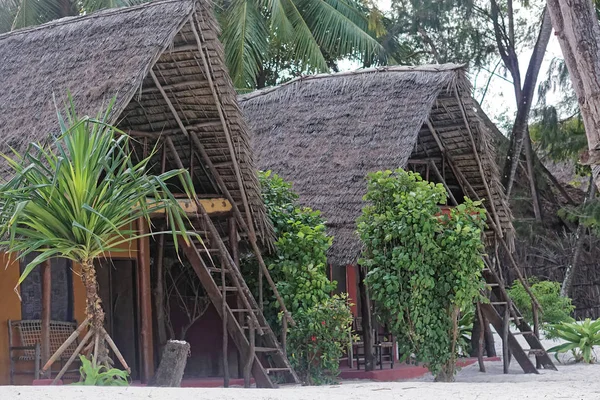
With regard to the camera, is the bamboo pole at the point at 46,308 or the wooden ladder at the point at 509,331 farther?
the wooden ladder at the point at 509,331

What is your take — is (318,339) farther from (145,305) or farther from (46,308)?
(46,308)

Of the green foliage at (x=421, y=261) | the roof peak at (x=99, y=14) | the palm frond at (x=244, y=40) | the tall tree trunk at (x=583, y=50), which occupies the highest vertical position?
the palm frond at (x=244, y=40)

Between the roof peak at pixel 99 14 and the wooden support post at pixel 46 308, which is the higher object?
the roof peak at pixel 99 14

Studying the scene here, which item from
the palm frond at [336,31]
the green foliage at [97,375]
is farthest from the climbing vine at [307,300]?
the palm frond at [336,31]

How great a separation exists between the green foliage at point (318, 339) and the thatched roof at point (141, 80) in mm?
1012

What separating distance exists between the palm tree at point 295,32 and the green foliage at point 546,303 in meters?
6.25

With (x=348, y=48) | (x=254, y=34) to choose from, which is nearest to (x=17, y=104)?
(x=254, y=34)

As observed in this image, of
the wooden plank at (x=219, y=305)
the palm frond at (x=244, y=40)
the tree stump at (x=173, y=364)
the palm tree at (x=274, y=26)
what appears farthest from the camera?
the palm tree at (x=274, y=26)

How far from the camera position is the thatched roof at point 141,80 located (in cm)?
902

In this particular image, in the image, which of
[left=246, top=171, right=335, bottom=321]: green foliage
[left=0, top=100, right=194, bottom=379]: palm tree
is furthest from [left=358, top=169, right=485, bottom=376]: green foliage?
[left=0, top=100, right=194, bottom=379]: palm tree

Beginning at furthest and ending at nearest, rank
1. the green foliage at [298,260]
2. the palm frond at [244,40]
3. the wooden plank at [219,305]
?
the palm frond at [244,40] < the green foliage at [298,260] < the wooden plank at [219,305]

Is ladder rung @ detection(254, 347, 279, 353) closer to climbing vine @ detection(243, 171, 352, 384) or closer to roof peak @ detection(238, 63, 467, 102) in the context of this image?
climbing vine @ detection(243, 171, 352, 384)

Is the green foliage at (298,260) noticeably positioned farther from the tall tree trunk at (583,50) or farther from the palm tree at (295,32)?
the palm tree at (295,32)

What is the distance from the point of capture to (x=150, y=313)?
1032 cm
